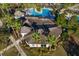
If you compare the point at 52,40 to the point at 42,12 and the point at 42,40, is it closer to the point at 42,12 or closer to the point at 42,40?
the point at 42,40

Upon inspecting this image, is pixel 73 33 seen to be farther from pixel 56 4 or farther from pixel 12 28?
pixel 12 28

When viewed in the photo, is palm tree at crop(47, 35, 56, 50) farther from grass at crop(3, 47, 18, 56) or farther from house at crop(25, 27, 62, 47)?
grass at crop(3, 47, 18, 56)

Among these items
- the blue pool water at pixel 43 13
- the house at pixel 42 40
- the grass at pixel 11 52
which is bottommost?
the grass at pixel 11 52

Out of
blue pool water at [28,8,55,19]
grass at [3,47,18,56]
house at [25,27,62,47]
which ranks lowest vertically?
grass at [3,47,18,56]

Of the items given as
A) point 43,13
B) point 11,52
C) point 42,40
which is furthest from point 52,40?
point 11,52

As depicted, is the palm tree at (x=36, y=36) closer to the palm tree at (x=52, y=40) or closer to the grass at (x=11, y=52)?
the palm tree at (x=52, y=40)

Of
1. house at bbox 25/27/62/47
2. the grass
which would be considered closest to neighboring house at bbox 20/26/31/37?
house at bbox 25/27/62/47

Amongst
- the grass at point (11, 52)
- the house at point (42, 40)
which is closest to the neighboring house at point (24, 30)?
the house at point (42, 40)

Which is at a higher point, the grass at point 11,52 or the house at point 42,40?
the house at point 42,40

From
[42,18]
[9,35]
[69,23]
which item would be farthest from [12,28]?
[69,23]

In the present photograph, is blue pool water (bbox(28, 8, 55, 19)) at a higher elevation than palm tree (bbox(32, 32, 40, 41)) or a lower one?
higher
